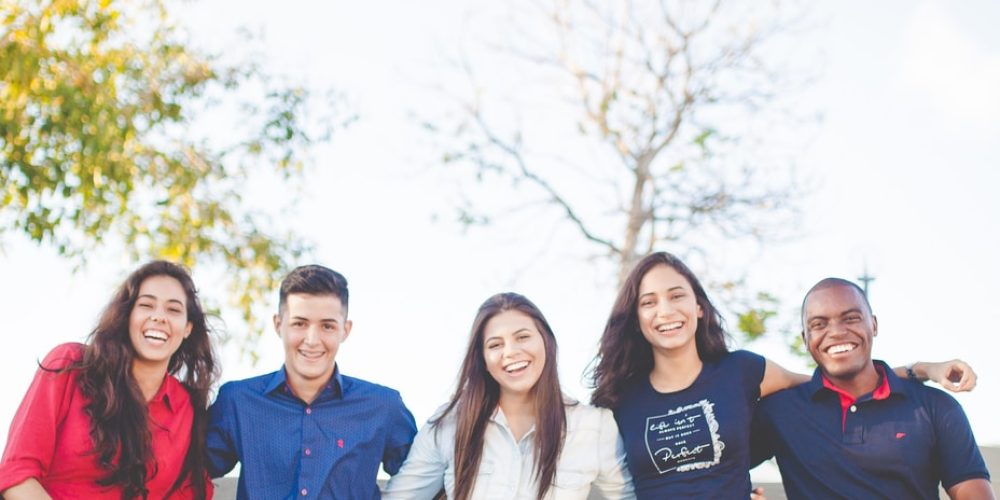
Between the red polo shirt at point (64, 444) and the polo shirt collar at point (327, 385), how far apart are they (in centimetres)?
36

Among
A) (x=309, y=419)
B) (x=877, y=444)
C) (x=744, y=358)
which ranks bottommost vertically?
(x=877, y=444)

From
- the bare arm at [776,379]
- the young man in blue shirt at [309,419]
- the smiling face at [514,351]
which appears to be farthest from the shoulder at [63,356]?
the bare arm at [776,379]

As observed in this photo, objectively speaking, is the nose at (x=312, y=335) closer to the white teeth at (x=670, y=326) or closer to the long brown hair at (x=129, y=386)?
the long brown hair at (x=129, y=386)

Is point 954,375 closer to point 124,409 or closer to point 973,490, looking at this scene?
point 973,490

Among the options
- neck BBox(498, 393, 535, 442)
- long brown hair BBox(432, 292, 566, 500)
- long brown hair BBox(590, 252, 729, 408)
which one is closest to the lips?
long brown hair BBox(590, 252, 729, 408)

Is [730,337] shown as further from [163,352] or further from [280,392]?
[163,352]

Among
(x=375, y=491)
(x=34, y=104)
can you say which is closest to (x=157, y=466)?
(x=375, y=491)

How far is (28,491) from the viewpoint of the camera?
11.8ft

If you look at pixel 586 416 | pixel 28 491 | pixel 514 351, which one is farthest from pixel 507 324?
pixel 28 491

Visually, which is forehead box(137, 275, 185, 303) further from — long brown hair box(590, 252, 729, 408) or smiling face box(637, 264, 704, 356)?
smiling face box(637, 264, 704, 356)

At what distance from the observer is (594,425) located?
4.13m

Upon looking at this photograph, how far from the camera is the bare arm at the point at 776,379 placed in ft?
13.8

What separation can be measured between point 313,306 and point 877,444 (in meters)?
2.09

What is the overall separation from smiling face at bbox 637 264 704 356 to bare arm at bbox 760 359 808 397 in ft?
0.91
